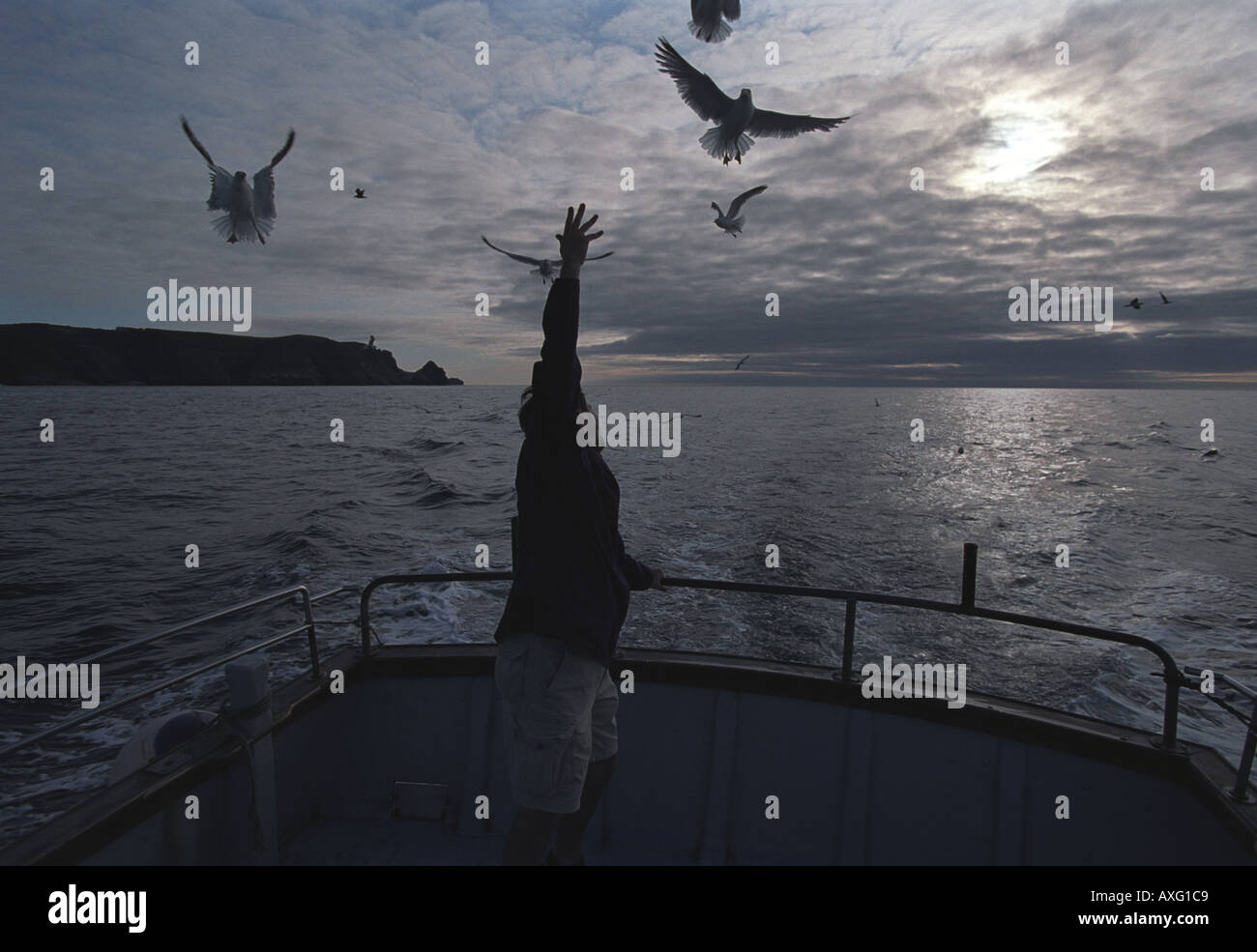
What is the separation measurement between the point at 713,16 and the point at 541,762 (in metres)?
5.33

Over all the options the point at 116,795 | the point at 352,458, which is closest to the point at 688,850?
the point at 116,795

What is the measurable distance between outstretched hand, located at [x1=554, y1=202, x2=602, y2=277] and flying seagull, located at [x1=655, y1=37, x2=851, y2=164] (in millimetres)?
6467

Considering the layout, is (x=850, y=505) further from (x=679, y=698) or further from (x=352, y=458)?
(x=352, y=458)

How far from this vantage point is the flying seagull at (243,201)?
6.65 m

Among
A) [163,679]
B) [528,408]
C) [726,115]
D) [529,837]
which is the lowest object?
[529,837]

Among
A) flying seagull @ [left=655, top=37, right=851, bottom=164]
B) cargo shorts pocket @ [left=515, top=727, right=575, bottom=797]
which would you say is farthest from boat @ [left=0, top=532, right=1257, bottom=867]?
flying seagull @ [left=655, top=37, right=851, bottom=164]

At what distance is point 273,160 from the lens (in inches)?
256

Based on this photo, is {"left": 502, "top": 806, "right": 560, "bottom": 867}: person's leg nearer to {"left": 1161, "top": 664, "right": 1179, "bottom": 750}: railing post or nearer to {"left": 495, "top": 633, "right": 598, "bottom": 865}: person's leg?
{"left": 495, "top": 633, "right": 598, "bottom": 865}: person's leg

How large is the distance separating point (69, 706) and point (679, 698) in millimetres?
9417

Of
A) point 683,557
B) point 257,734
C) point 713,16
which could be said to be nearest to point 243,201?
point 713,16

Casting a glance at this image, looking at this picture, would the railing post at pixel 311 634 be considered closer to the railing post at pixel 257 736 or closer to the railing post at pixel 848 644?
the railing post at pixel 257 736

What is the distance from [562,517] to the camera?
2.31 m

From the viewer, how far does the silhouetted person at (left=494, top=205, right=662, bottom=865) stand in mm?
2221

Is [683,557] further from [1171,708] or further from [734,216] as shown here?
[1171,708]
